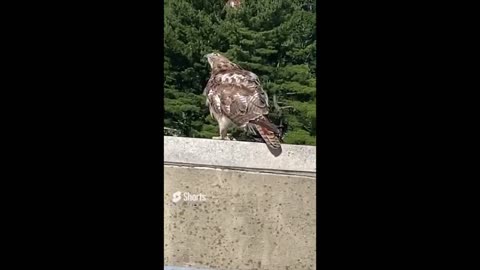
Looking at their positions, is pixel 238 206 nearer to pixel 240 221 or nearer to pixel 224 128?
pixel 240 221

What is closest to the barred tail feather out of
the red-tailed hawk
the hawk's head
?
the red-tailed hawk

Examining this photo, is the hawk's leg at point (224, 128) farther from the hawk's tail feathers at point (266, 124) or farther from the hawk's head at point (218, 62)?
the hawk's head at point (218, 62)

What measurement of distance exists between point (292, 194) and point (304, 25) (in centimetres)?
80

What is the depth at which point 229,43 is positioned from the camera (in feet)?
12.6

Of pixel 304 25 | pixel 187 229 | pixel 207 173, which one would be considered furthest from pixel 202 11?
pixel 187 229

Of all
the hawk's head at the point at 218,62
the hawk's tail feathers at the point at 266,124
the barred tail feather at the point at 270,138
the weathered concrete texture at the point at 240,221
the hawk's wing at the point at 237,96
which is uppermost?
the hawk's head at the point at 218,62

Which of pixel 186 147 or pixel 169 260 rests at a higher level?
pixel 186 147

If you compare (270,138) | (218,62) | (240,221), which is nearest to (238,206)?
(240,221)

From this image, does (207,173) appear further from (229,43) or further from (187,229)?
(229,43)

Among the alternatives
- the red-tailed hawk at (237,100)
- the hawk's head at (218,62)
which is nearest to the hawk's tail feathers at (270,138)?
the red-tailed hawk at (237,100)

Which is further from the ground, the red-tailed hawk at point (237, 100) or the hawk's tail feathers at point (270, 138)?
the red-tailed hawk at point (237, 100)

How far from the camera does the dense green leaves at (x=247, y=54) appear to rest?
3791 millimetres
